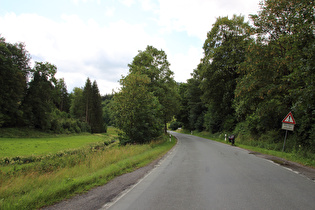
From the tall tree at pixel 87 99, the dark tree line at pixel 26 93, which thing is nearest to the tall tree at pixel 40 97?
the dark tree line at pixel 26 93

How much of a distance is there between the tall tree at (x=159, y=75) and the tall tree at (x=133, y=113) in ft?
30.2

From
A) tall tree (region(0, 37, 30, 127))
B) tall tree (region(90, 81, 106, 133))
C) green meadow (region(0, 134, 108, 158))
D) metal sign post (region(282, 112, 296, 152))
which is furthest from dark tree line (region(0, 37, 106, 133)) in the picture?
metal sign post (region(282, 112, 296, 152))

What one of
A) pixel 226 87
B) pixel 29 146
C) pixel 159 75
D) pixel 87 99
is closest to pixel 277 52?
pixel 226 87

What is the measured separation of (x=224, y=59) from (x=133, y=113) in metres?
16.7

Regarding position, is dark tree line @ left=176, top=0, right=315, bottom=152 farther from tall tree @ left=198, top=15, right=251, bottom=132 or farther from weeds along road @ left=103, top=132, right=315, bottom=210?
weeds along road @ left=103, top=132, right=315, bottom=210

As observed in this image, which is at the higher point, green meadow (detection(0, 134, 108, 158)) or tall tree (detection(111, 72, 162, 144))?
tall tree (detection(111, 72, 162, 144))

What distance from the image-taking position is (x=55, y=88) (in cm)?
5412

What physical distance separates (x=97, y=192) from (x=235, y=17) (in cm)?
2913

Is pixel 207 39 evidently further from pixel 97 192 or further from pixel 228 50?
pixel 97 192

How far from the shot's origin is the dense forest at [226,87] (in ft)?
41.1

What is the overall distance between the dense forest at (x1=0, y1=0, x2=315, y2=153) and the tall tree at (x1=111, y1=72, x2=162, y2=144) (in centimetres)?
9

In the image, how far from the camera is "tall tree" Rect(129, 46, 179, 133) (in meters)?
28.7

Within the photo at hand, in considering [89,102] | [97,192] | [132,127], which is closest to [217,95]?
[132,127]

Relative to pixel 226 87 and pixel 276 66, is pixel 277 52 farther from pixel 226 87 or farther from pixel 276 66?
pixel 226 87
